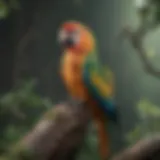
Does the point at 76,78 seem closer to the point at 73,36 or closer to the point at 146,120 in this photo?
the point at 73,36

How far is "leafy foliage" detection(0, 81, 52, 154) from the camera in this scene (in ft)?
3.29

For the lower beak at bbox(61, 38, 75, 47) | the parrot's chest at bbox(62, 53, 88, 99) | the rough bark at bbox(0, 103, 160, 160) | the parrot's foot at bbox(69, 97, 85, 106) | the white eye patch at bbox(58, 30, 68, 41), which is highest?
the white eye patch at bbox(58, 30, 68, 41)

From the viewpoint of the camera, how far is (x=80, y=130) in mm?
987

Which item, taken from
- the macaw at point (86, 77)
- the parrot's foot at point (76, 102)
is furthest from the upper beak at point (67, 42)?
the parrot's foot at point (76, 102)

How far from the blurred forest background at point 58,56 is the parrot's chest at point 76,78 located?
26 mm

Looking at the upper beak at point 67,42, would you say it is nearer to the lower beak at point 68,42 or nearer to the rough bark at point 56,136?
the lower beak at point 68,42

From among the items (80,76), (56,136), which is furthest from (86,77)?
(56,136)

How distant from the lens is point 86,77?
1011 mm

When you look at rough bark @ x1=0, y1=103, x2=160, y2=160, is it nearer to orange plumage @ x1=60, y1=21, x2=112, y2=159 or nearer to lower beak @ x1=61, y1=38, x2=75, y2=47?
orange plumage @ x1=60, y1=21, x2=112, y2=159

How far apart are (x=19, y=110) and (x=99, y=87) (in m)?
0.17

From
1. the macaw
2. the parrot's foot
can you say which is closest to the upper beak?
the macaw

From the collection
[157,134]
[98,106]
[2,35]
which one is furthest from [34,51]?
[157,134]

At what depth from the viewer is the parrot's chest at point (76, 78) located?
1.01m

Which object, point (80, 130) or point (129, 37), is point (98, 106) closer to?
point (80, 130)
